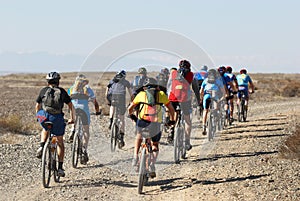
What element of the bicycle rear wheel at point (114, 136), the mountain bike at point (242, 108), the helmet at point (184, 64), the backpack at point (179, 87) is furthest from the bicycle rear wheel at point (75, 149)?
the mountain bike at point (242, 108)

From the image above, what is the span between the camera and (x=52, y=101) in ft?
30.4

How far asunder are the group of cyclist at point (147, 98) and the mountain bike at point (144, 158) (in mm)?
93

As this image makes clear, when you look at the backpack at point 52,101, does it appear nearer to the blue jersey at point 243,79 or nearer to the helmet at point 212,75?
the helmet at point 212,75

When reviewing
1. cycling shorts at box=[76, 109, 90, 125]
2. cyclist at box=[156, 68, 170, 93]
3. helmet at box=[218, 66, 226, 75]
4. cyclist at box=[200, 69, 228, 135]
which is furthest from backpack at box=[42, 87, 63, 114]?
helmet at box=[218, 66, 226, 75]

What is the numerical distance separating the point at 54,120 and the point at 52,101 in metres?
0.36

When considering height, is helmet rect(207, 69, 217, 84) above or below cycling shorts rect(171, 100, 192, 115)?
above

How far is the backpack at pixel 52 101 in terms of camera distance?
9.27 metres

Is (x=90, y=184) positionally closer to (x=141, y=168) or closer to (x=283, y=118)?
(x=141, y=168)

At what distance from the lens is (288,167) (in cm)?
1038

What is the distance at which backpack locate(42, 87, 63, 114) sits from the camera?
30.4 ft

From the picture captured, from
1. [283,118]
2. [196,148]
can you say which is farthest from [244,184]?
[283,118]

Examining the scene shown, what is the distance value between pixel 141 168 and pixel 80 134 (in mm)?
3014

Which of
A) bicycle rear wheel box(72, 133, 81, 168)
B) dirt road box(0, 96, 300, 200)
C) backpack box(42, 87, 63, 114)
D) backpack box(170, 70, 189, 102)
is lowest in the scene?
dirt road box(0, 96, 300, 200)

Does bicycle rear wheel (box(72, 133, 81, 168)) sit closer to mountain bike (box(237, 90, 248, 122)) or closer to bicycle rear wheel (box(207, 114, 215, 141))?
bicycle rear wheel (box(207, 114, 215, 141))
